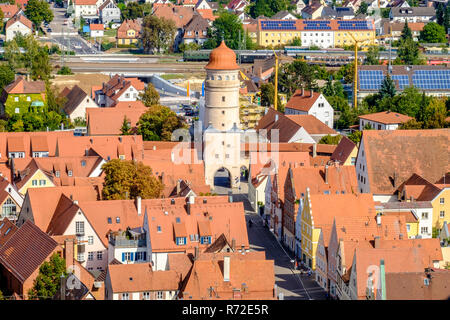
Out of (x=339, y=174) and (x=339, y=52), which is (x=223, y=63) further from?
(x=339, y=52)

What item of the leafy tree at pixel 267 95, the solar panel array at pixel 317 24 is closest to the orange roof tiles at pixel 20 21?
the solar panel array at pixel 317 24

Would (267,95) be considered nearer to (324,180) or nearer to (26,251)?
(324,180)

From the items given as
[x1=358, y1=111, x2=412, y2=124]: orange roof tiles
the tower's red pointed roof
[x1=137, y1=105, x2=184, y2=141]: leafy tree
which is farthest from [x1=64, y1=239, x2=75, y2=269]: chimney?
[x1=358, y1=111, x2=412, y2=124]: orange roof tiles

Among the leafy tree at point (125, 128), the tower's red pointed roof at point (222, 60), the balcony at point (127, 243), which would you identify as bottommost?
the balcony at point (127, 243)

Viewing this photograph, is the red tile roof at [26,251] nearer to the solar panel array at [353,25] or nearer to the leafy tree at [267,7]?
the solar panel array at [353,25]

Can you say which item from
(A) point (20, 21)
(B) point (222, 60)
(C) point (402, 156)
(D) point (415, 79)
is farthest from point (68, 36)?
(C) point (402, 156)
